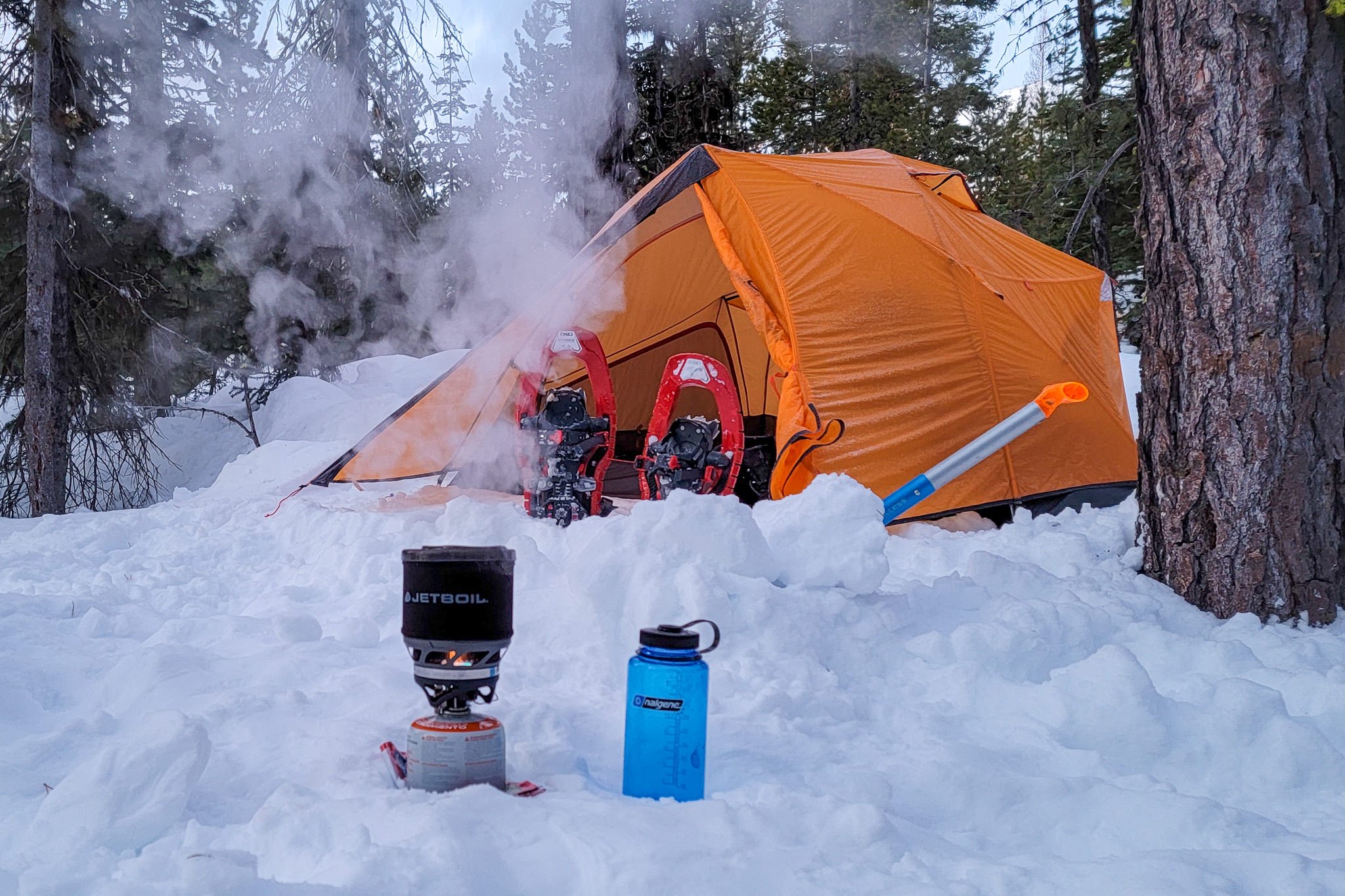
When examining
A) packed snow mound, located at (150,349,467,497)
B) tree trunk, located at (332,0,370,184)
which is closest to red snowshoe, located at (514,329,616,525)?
tree trunk, located at (332,0,370,184)

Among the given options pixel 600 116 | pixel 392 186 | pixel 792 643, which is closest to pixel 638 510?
pixel 792 643

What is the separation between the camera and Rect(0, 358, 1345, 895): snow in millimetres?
1540

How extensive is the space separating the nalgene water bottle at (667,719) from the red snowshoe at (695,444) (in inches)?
133

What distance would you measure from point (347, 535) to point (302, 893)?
3.32 m

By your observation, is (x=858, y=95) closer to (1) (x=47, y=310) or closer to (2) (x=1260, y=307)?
(1) (x=47, y=310)

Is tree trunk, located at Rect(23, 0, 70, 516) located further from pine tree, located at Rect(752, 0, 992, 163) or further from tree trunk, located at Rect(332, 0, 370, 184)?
pine tree, located at Rect(752, 0, 992, 163)


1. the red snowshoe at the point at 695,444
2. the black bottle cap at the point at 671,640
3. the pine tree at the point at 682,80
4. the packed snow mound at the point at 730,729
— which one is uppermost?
the pine tree at the point at 682,80

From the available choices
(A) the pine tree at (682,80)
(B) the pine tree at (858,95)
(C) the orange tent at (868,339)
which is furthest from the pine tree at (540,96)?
(B) the pine tree at (858,95)

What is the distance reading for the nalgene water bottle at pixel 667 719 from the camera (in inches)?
72.6

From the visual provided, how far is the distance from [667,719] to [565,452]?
3.44 meters

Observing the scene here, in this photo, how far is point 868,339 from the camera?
530 centimetres

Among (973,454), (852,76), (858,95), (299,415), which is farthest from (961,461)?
(852,76)

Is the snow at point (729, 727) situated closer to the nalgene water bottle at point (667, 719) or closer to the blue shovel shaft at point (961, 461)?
the nalgene water bottle at point (667, 719)

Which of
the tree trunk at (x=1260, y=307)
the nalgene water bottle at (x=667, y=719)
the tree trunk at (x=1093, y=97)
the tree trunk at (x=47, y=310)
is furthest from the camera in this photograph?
the tree trunk at (x=1093, y=97)
